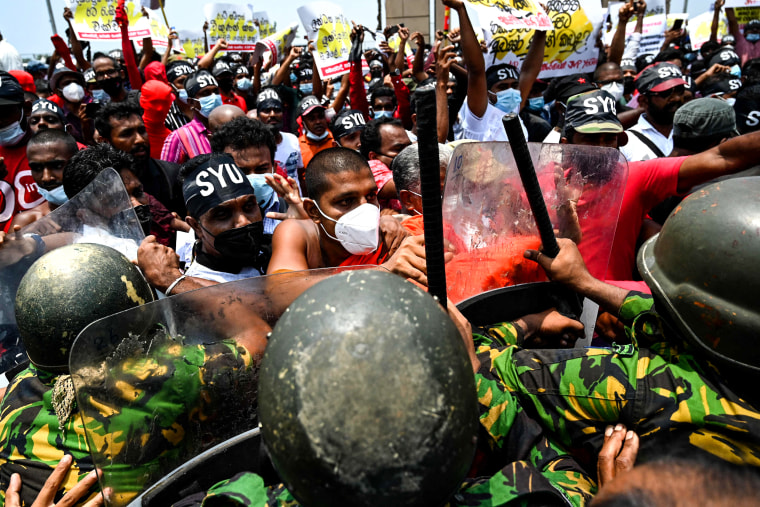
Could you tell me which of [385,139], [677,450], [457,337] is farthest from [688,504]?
[385,139]

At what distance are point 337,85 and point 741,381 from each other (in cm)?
1101

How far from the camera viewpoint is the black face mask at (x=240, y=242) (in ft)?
9.44

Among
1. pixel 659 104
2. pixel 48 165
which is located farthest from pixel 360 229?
pixel 659 104

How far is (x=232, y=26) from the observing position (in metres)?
11.0

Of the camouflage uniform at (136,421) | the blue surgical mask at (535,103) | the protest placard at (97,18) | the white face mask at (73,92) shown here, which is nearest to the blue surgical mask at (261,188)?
the camouflage uniform at (136,421)

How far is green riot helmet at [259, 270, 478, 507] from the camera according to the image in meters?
0.84

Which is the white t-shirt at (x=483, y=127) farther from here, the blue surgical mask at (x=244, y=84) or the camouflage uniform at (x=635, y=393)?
the blue surgical mask at (x=244, y=84)

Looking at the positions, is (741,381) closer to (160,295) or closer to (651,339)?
(651,339)

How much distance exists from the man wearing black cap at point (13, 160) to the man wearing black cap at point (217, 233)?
2203 mm

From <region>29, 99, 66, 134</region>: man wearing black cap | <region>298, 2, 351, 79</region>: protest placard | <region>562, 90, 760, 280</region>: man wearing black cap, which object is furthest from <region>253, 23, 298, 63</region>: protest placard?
<region>562, 90, 760, 280</region>: man wearing black cap

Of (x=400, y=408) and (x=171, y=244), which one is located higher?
(x=400, y=408)

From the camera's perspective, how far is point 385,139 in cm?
498

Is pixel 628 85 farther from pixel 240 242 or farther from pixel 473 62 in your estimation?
pixel 240 242

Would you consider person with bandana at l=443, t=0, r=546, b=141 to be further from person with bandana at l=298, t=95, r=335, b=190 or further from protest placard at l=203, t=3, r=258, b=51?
protest placard at l=203, t=3, r=258, b=51
